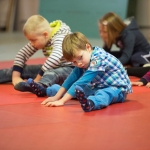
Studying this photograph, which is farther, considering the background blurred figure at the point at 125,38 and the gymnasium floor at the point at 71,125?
the background blurred figure at the point at 125,38

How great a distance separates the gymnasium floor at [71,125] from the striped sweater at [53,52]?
37cm

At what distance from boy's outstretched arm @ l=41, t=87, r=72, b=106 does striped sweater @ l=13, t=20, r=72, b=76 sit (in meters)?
0.51

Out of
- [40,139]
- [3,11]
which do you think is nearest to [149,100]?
[40,139]

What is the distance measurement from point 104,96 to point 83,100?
0.22 metres

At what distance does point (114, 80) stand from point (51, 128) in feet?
2.21

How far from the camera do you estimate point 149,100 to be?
8.65 feet

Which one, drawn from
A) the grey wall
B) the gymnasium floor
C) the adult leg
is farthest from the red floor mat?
the grey wall

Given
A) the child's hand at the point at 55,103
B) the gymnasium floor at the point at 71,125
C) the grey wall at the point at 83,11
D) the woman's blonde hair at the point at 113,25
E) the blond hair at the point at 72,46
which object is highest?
the blond hair at the point at 72,46

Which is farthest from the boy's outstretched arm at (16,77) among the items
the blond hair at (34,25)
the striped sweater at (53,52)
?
the blond hair at (34,25)

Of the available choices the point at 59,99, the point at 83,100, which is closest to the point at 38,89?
the point at 59,99

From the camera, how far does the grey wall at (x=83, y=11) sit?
7.28 metres

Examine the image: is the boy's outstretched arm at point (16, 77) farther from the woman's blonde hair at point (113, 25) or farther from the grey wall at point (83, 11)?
the grey wall at point (83, 11)

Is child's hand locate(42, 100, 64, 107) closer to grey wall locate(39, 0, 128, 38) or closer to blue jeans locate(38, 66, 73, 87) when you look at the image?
blue jeans locate(38, 66, 73, 87)

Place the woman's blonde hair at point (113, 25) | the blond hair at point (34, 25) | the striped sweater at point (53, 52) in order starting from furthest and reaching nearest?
1. the woman's blonde hair at point (113, 25)
2. the striped sweater at point (53, 52)
3. the blond hair at point (34, 25)
